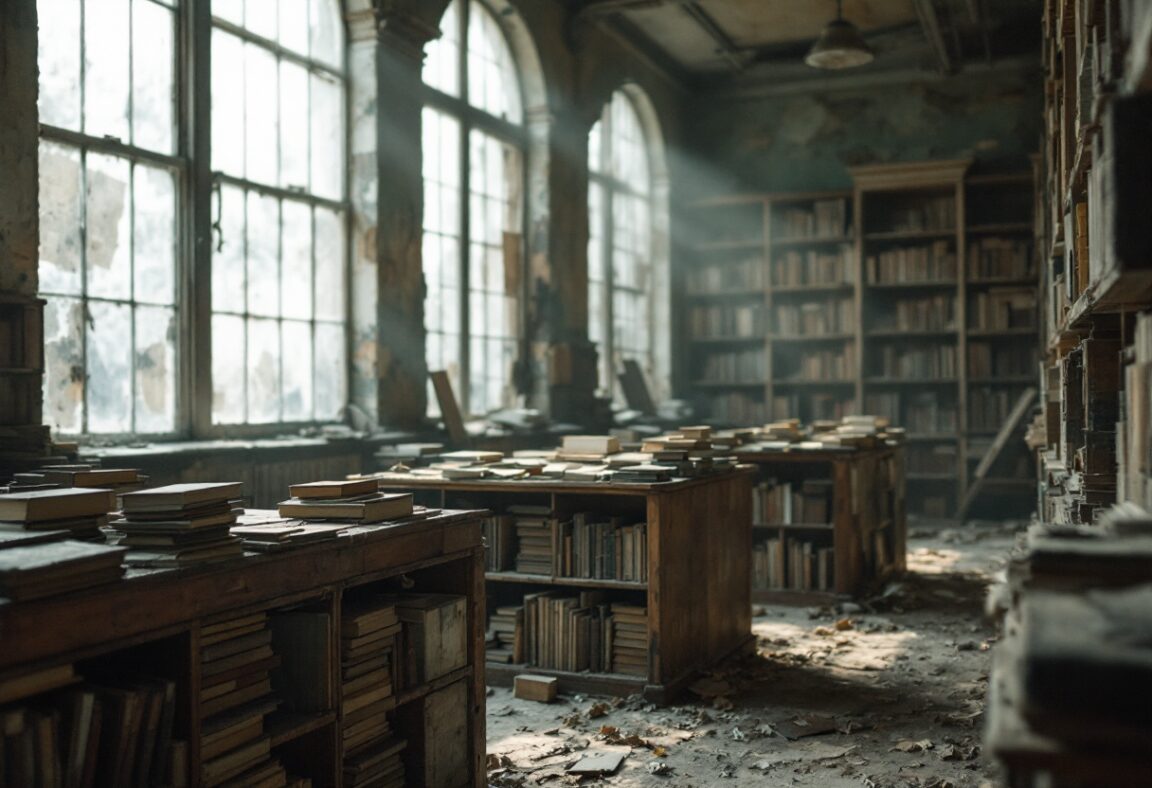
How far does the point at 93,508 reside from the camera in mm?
2752

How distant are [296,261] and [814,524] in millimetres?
3841

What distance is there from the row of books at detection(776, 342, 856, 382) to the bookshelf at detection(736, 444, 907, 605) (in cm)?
447

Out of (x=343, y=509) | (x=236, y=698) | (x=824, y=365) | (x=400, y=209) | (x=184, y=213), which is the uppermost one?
(x=400, y=209)

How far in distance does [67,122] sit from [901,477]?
21.0 ft

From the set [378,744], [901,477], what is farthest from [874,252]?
[378,744]

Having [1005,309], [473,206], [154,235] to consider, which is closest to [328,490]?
[154,235]

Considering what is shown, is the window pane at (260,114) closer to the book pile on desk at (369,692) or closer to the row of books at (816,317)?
the book pile on desk at (369,692)

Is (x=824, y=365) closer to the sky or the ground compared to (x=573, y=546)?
closer to the sky

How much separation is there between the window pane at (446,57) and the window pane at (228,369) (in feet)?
9.22

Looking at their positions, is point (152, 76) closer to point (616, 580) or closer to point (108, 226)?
point (108, 226)

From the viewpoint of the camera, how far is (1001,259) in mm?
11344

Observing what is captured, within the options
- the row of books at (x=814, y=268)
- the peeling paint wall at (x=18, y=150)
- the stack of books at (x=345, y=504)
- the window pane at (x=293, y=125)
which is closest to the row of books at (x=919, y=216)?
the row of books at (x=814, y=268)

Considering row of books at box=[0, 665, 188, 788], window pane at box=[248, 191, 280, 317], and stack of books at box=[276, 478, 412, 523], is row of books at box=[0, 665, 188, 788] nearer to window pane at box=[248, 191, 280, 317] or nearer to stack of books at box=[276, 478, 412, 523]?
stack of books at box=[276, 478, 412, 523]

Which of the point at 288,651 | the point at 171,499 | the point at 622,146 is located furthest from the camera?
the point at 622,146
